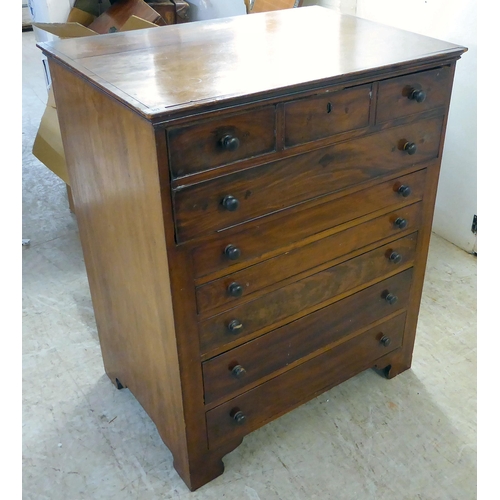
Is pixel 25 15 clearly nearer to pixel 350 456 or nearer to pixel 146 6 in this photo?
pixel 146 6

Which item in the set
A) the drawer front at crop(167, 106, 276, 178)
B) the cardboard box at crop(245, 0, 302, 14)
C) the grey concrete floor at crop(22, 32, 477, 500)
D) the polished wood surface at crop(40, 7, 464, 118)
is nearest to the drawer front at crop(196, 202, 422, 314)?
the drawer front at crop(167, 106, 276, 178)

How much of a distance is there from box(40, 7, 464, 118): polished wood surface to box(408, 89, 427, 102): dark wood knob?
0.25ft

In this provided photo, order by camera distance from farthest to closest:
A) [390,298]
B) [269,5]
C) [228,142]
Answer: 1. [269,5]
2. [390,298]
3. [228,142]

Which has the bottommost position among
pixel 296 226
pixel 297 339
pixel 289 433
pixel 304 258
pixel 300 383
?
pixel 289 433

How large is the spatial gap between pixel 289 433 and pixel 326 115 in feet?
3.27

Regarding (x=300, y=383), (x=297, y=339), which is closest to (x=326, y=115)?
(x=297, y=339)

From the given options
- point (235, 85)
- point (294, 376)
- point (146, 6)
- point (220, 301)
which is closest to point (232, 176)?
point (235, 85)

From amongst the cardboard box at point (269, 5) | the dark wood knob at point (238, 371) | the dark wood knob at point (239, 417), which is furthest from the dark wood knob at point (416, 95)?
the cardboard box at point (269, 5)

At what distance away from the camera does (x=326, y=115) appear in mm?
1236

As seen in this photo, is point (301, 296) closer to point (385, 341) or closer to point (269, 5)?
point (385, 341)

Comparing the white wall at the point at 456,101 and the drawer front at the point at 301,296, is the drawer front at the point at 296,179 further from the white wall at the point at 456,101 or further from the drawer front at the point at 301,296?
the white wall at the point at 456,101

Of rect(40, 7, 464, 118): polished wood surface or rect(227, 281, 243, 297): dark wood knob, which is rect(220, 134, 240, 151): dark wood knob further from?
rect(227, 281, 243, 297): dark wood knob

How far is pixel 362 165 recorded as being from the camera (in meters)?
1.39

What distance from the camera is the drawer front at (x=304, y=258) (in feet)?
4.21
